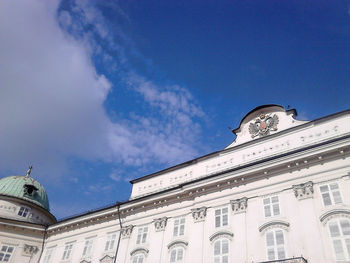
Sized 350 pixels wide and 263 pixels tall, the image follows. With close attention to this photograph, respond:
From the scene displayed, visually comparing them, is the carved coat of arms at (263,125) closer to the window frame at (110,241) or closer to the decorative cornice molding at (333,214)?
the decorative cornice molding at (333,214)

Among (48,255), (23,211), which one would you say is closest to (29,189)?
(23,211)

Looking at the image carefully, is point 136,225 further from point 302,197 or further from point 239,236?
point 302,197

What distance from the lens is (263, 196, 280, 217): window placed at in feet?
73.9

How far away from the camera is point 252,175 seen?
981 inches

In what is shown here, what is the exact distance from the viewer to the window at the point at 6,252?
3531 cm

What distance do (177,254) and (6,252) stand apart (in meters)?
21.3

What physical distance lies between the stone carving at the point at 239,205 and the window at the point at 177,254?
17.3 feet

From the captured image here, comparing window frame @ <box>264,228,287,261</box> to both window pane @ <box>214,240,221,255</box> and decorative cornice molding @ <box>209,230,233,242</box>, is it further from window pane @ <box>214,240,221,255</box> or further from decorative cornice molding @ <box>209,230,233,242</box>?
window pane @ <box>214,240,221,255</box>

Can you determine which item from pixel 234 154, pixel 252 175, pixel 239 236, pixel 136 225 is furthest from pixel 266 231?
pixel 136 225

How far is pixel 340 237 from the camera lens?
746 inches

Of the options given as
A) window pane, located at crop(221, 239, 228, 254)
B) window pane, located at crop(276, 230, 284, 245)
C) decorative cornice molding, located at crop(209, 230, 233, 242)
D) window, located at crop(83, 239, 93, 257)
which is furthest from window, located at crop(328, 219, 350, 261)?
window, located at crop(83, 239, 93, 257)

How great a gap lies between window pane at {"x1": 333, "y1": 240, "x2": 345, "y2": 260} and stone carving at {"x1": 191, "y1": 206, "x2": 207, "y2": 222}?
977 cm

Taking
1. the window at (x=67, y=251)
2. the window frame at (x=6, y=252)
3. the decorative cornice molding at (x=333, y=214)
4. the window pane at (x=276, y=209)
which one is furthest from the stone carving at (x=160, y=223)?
the window frame at (x=6, y=252)

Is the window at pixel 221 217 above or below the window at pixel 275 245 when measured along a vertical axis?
above
